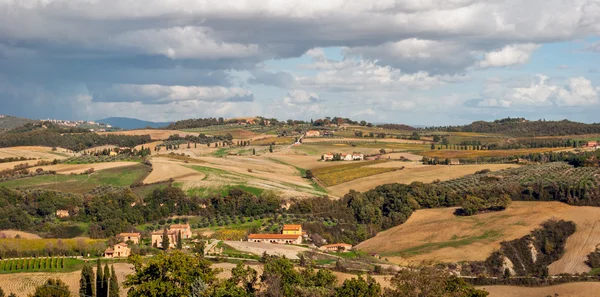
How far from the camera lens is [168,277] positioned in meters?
54.6

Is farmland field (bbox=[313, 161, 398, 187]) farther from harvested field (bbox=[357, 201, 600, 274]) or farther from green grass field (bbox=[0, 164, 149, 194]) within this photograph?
green grass field (bbox=[0, 164, 149, 194])

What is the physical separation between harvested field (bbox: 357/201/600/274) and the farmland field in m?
26.4

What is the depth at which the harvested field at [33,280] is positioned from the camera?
6638 cm

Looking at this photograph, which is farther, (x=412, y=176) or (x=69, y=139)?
(x=69, y=139)

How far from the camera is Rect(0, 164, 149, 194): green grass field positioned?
122 metres

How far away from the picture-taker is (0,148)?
172000mm

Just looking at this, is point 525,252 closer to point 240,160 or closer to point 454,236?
point 454,236

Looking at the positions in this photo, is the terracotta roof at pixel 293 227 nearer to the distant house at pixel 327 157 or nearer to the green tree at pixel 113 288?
the green tree at pixel 113 288

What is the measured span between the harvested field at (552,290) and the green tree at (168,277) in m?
24.5

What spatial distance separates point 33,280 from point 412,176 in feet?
233

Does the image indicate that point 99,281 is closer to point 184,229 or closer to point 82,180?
point 184,229

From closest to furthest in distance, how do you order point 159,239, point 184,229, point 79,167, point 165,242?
point 165,242 → point 159,239 → point 184,229 → point 79,167

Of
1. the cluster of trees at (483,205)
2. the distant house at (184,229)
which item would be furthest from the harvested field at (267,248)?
the cluster of trees at (483,205)

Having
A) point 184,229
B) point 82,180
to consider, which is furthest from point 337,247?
point 82,180
